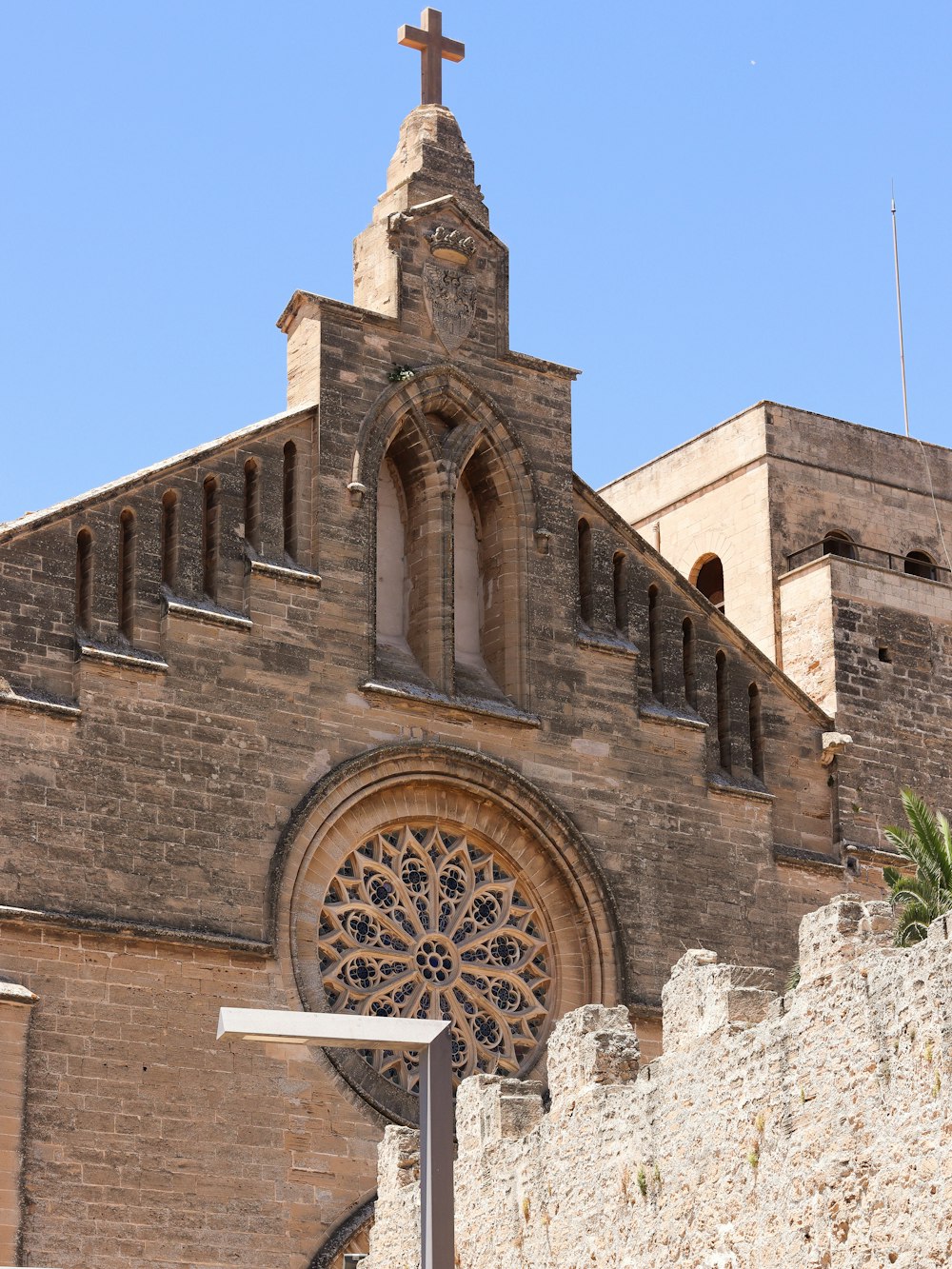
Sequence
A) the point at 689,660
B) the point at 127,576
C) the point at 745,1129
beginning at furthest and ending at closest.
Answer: the point at 689,660, the point at 127,576, the point at 745,1129

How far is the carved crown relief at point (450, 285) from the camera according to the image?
26.9 metres

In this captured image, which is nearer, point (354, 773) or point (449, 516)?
point (354, 773)

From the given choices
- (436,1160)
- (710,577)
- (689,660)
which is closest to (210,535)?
(689,660)

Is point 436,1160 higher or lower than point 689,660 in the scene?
lower

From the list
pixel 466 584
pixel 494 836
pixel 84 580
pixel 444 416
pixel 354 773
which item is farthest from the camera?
pixel 466 584

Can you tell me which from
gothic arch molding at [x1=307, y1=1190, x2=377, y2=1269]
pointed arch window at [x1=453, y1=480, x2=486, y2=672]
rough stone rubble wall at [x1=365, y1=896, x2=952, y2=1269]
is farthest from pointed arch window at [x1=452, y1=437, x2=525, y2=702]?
rough stone rubble wall at [x1=365, y1=896, x2=952, y2=1269]

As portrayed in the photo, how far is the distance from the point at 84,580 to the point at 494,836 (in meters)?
4.60

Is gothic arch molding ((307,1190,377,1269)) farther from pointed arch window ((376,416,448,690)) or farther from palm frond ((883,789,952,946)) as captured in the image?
pointed arch window ((376,416,448,690))

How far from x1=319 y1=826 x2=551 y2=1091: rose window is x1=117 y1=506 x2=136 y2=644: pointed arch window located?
2.94 m

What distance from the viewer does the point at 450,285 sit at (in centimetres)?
2719

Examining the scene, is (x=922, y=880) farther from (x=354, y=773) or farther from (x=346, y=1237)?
(x=346, y=1237)

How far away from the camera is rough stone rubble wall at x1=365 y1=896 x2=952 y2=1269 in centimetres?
1408

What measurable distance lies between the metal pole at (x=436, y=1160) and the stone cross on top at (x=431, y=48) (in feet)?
51.4

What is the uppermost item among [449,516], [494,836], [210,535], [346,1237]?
[449,516]
